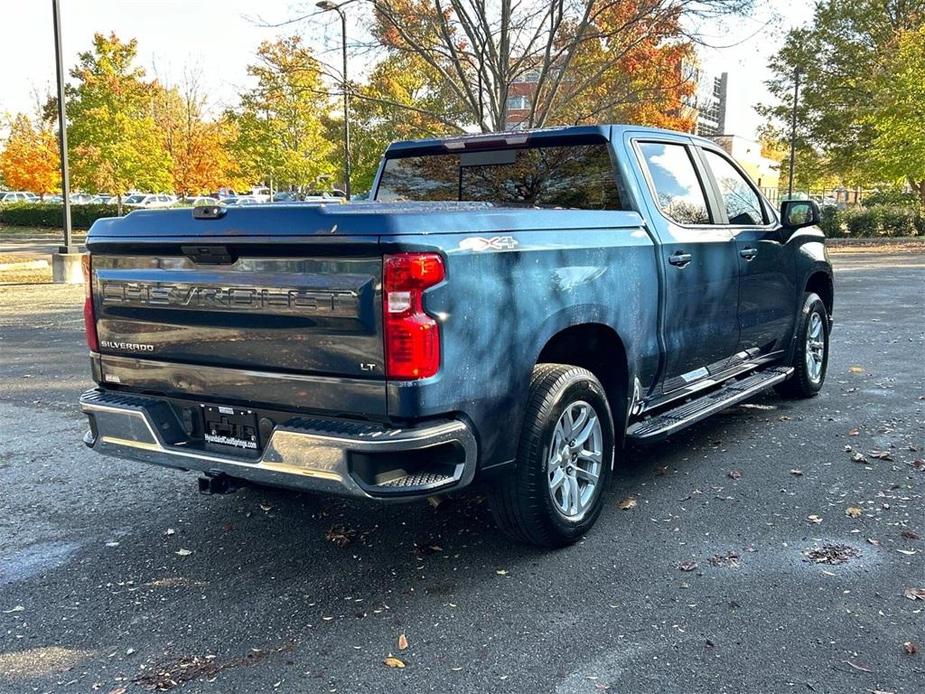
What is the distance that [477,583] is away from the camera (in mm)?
3645

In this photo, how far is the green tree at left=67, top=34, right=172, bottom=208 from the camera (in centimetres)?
2947

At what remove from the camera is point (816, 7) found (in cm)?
3259

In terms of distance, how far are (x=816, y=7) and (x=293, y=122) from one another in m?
20.6

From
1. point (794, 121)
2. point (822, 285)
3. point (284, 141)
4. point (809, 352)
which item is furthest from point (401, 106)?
point (794, 121)

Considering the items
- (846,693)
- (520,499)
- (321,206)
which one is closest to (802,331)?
(520,499)

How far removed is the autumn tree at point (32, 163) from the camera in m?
39.5

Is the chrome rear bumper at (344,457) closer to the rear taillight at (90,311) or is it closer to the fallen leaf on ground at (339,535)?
the rear taillight at (90,311)

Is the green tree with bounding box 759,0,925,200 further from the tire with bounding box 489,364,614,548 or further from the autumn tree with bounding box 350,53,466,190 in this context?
the tire with bounding box 489,364,614,548

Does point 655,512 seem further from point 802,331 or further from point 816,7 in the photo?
point 816,7

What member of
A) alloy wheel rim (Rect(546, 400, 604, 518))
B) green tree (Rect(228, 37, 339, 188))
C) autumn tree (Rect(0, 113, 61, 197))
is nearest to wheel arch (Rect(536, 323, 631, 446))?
alloy wheel rim (Rect(546, 400, 604, 518))

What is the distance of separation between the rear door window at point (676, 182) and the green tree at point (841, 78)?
91.2ft

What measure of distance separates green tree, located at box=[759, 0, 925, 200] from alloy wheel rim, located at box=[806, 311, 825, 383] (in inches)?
1014

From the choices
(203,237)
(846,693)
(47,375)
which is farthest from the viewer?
(47,375)

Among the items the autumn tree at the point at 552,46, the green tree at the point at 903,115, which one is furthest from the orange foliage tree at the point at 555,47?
the green tree at the point at 903,115
